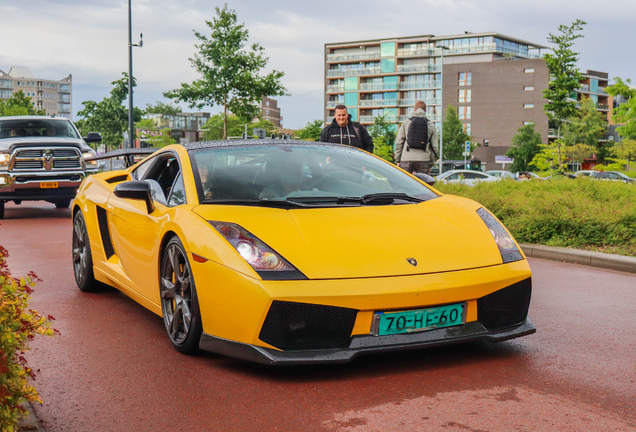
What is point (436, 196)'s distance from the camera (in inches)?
189

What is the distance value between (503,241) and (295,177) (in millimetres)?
1414

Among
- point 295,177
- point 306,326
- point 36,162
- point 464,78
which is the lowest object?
point 306,326

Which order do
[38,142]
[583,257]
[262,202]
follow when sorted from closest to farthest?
[262,202] → [583,257] → [38,142]

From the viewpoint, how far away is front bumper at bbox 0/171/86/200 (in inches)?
542

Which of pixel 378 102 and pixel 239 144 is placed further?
pixel 378 102

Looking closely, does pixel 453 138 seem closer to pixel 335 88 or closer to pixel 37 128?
pixel 335 88

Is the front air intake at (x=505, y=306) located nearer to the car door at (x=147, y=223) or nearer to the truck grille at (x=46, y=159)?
the car door at (x=147, y=223)

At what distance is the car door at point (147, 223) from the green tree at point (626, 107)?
3987cm

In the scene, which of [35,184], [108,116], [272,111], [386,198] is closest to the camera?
[386,198]

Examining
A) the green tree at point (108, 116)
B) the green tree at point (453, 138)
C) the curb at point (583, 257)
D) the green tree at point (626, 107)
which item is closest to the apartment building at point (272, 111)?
the green tree at point (453, 138)

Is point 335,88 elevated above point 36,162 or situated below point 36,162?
above

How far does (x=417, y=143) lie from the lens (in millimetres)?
12648

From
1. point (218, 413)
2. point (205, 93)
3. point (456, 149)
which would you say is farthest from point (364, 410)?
point (456, 149)

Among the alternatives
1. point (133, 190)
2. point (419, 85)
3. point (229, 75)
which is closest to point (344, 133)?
point (133, 190)
